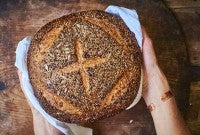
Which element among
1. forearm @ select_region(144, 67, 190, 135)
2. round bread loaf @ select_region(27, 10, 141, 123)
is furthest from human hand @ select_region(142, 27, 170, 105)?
round bread loaf @ select_region(27, 10, 141, 123)

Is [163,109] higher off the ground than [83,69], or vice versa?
[83,69]

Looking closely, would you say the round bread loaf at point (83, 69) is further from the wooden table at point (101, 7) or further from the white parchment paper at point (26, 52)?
the wooden table at point (101, 7)

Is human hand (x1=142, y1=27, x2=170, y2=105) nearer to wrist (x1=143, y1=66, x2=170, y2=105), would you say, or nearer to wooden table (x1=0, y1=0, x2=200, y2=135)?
wrist (x1=143, y1=66, x2=170, y2=105)

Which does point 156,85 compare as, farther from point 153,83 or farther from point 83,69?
point 83,69

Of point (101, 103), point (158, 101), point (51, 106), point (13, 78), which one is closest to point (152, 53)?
point (158, 101)

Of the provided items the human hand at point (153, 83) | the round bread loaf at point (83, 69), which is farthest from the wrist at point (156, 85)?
Answer: the round bread loaf at point (83, 69)

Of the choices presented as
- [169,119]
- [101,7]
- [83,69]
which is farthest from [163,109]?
[101,7]
